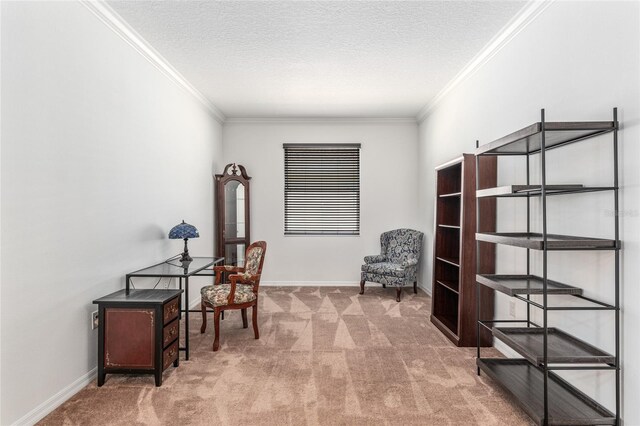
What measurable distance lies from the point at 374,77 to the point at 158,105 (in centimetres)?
234

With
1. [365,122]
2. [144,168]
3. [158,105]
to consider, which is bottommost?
[144,168]

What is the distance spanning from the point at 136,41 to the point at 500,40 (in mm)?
3198

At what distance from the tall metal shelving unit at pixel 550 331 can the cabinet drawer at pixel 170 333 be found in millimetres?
2310

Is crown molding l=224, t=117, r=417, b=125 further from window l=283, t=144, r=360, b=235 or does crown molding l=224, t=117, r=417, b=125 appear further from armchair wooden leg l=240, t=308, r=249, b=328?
armchair wooden leg l=240, t=308, r=249, b=328

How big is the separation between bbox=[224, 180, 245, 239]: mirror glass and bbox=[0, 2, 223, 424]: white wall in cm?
187

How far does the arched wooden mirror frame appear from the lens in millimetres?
5586

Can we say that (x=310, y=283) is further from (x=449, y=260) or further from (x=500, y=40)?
(x=500, y=40)

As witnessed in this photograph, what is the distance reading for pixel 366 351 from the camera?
132 inches

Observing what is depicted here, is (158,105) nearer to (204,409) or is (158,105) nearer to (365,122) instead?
(204,409)

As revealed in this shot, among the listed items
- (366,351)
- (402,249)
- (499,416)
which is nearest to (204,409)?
(366,351)

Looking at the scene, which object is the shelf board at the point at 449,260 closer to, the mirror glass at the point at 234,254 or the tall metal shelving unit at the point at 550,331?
the tall metal shelving unit at the point at 550,331

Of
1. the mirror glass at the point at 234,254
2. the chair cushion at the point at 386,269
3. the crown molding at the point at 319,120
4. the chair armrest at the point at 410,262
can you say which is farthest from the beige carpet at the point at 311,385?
the crown molding at the point at 319,120

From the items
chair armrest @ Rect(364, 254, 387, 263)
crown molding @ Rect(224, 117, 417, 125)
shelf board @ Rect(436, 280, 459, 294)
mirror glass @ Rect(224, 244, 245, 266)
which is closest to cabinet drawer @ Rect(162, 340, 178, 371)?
shelf board @ Rect(436, 280, 459, 294)

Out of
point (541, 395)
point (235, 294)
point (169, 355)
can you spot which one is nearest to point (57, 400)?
point (169, 355)
